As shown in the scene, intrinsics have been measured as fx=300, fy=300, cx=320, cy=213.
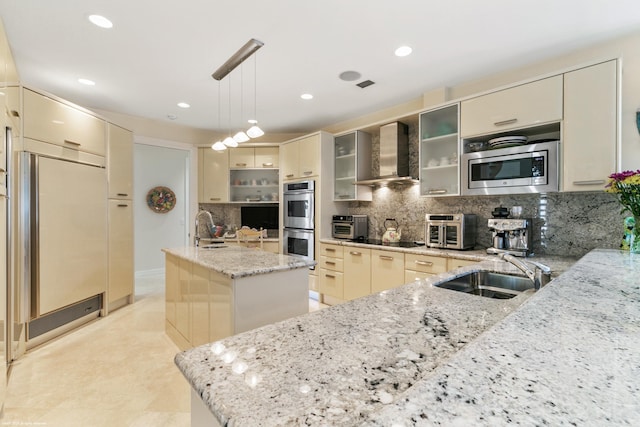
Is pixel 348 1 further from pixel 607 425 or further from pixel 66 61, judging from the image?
pixel 66 61

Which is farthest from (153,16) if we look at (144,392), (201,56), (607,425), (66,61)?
(607,425)

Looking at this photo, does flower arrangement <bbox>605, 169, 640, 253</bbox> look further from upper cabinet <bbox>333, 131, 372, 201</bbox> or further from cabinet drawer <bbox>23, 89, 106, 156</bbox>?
cabinet drawer <bbox>23, 89, 106, 156</bbox>

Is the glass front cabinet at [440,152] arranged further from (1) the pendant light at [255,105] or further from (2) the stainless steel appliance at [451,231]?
(1) the pendant light at [255,105]

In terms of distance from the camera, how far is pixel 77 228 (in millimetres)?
2971

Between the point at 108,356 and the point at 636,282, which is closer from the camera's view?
the point at 636,282

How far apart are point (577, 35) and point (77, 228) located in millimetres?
4658

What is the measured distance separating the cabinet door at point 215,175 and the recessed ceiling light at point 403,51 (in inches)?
125

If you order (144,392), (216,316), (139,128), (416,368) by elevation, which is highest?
(139,128)

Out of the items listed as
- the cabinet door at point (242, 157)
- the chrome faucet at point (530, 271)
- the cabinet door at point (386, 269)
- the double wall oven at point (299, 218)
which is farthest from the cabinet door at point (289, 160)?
the chrome faucet at point (530, 271)

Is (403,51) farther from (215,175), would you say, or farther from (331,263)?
(215,175)

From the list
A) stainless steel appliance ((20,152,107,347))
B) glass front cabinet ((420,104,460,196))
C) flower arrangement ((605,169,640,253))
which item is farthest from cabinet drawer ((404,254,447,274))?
stainless steel appliance ((20,152,107,347))

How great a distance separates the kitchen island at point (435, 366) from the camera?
0.39 meters

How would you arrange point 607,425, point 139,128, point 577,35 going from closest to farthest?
1. point 607,425
2. point 577,35
3. point 139,128

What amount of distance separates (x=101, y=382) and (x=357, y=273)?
95.4 inches
